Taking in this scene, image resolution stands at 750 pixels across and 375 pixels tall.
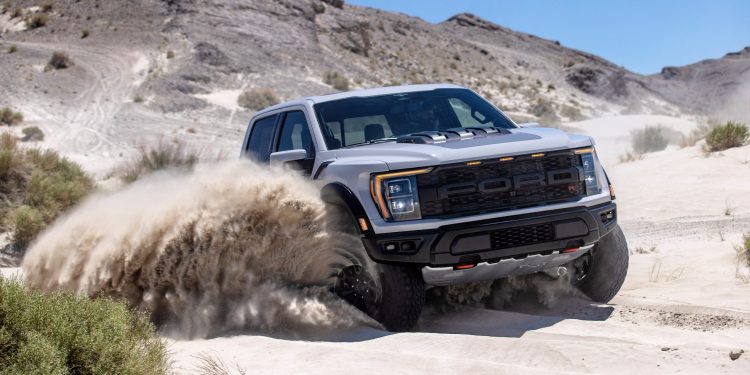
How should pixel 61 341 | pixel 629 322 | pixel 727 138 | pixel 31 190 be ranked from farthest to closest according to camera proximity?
pixel 727 138
pixel 31 190
pixel 629 322
pixel 61 341

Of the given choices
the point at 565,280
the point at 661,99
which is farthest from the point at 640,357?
the point at 661,99

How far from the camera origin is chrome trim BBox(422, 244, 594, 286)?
576 centimetres

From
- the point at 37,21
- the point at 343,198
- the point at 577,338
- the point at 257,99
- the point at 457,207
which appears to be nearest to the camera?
the point at 577,338

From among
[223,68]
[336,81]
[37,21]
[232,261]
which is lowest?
[223,68]

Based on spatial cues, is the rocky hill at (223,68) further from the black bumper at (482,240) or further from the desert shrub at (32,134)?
the black bumper at (482,240)

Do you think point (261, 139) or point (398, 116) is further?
point (261, 139)

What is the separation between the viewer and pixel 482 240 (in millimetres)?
5680

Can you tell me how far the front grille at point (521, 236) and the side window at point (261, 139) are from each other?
2.65 meters

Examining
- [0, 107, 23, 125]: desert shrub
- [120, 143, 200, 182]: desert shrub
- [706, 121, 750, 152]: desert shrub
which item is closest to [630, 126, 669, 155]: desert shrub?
[706, 121, 750, 152]: desert shrub

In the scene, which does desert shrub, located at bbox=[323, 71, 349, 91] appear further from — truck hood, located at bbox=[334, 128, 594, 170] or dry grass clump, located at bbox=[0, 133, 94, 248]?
truck hood, located at bbox=[334, 128, 594, 170]

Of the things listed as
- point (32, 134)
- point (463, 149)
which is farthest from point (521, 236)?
point (32, 134)

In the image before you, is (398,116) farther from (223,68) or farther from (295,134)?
(223,68)

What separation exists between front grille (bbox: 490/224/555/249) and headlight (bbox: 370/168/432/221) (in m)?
0.54

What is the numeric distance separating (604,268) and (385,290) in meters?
1.96
